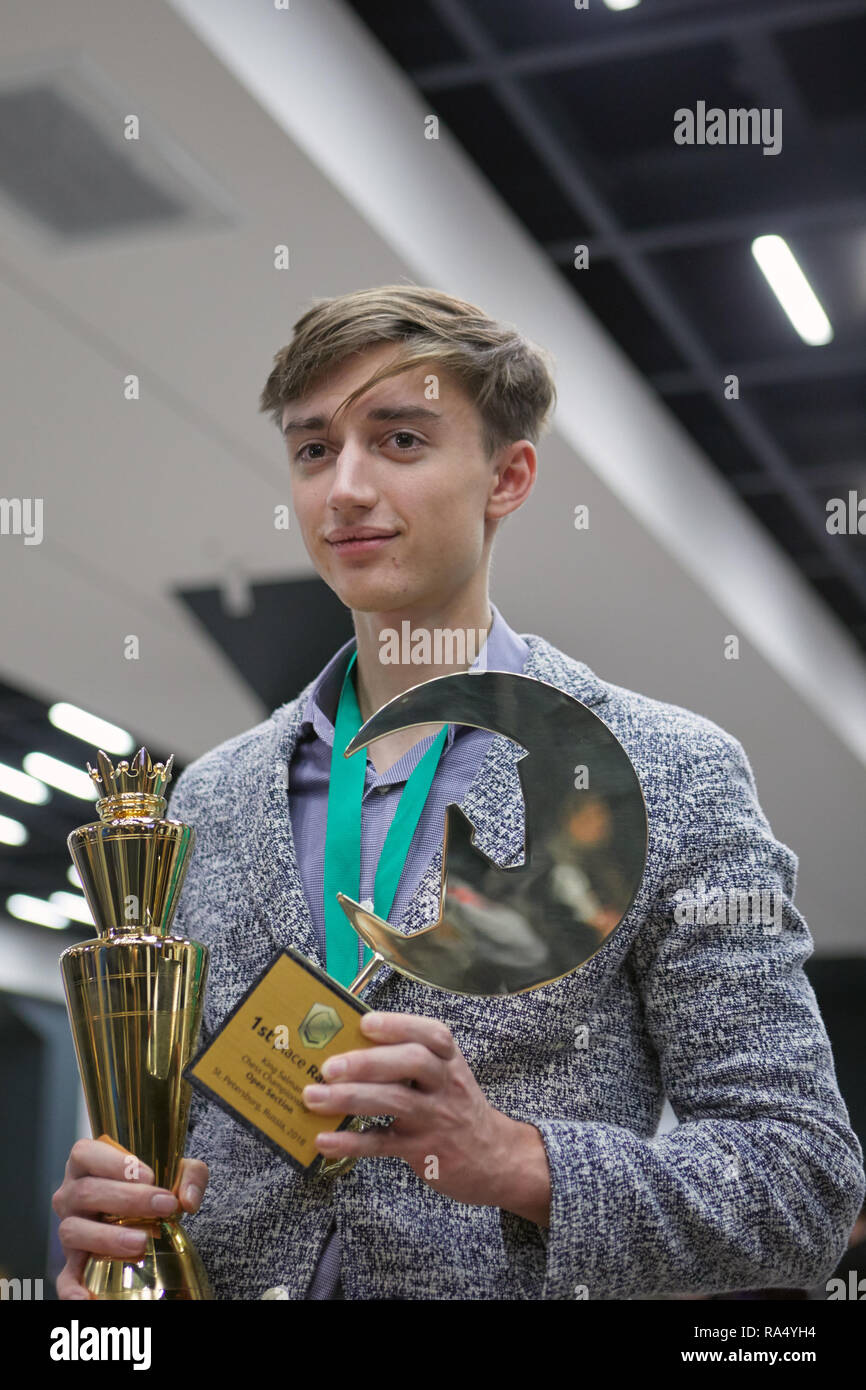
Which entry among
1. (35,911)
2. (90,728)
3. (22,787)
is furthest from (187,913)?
(35,911)

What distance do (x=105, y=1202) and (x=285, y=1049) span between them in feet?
0.56

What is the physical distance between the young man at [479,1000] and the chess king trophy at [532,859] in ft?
0.18

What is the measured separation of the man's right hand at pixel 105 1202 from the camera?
3.19 ft

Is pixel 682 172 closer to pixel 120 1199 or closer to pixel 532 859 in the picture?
pixel 532 859

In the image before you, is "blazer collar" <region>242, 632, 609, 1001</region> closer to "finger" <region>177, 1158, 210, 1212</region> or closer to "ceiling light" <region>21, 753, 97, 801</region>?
"finger" <region>177, 1158, 210, 1212</region>

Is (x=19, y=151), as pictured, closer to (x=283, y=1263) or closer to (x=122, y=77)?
(x=122, y=77)

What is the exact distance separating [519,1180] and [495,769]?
35 centimetres

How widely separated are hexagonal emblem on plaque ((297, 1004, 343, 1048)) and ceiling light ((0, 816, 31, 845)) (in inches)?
332

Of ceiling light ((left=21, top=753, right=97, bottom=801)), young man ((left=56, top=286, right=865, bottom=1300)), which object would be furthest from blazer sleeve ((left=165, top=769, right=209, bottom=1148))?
ceiling light ((left=21, top=753, right=97, bottom=801))

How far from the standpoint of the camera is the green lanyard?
117 centimetres

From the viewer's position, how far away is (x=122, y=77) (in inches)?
123

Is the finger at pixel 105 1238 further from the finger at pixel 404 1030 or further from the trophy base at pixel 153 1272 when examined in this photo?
the finger at pixel 404 1030

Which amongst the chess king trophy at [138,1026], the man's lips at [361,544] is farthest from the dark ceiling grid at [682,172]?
the chess king trophy at [138,1026]
